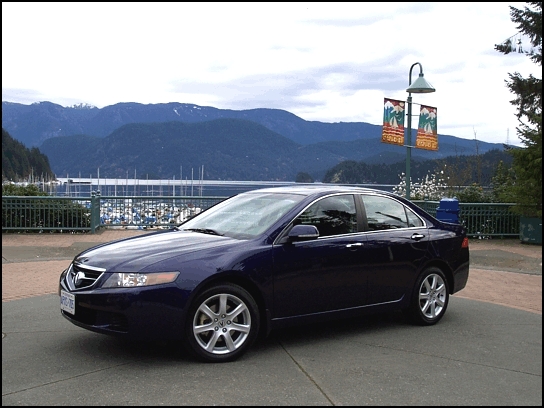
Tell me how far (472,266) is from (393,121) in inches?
198

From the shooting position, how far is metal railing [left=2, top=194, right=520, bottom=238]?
16.3m

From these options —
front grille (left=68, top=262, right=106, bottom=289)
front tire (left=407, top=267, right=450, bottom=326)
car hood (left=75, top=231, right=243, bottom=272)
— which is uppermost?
car hood (left=75, top=231, right=243, bottom=272)

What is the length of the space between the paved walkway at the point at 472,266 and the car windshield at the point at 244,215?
3379 mm

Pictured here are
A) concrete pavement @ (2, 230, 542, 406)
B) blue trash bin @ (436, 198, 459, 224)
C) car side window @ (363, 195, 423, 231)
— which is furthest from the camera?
blue trash bin @ (436, 198, 459, 224)

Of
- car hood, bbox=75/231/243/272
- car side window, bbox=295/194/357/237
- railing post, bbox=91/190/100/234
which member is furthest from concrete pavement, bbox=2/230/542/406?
railing post, bbox=91/190/100/234

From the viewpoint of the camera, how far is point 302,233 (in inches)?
231

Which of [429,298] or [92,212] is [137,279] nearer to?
[429,298]

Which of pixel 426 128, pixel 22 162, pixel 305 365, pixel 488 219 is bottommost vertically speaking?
pixel 305 365

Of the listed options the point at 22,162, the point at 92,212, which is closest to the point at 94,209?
the point at 92,212

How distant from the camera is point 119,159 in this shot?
186 meters

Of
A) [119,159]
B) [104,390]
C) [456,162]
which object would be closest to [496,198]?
[456,162]

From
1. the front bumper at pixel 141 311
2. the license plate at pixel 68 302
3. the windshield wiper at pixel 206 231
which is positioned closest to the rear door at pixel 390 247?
the windshield wiper at pixel 206 231

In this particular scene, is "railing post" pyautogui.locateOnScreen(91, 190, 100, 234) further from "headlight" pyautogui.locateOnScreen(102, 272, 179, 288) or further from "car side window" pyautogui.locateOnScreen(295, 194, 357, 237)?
"headlight" pyautogui.locateOnScreen(102, 272, 179, 288)

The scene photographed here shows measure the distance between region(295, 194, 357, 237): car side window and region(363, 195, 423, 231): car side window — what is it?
22cm
